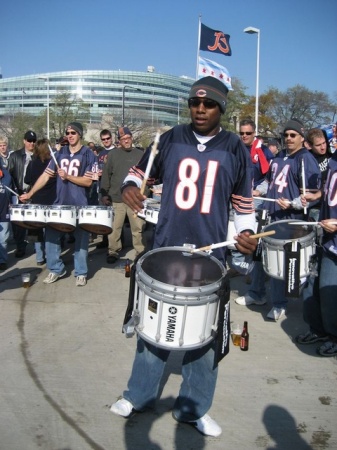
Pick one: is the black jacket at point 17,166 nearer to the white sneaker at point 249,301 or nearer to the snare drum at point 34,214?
the snare drum at point 34,214

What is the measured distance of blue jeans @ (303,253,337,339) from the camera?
4285mm

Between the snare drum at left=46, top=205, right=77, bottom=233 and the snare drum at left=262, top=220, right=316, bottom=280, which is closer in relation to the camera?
the snare drum at left=262, top=220, right=316, bottom=280

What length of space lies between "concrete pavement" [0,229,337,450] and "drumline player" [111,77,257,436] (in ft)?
0.69

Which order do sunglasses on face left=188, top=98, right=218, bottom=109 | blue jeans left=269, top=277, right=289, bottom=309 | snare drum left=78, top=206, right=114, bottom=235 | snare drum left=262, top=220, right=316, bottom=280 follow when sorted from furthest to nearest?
snare drum left=78, top=206, right=114, bottom=235, blue jeans left=269, top=277, right=289, bottom=309, snare drum left=262, top=220, right=316, bottom=280, sunglasses on face left=188, top=98, right=218, bottom=109

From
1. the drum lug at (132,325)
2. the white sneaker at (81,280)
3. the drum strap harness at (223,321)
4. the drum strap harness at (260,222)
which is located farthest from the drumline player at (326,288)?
the white sneaker at (81,280)

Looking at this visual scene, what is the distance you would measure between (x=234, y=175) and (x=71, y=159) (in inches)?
159

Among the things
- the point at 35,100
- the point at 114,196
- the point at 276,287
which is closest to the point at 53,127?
the point at 114,196

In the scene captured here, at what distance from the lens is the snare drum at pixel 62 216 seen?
20.1 ft

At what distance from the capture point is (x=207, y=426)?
123 inches

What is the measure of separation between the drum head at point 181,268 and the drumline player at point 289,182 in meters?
2.59

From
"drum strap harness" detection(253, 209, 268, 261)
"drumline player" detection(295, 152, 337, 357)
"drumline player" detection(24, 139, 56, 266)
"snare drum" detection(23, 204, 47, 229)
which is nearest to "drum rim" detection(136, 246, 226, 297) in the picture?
"drumline player" detection(295, 152, 337, 357)

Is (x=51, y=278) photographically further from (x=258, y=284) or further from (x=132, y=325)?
(x=132, y=325)

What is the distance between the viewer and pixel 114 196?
849 centimetres

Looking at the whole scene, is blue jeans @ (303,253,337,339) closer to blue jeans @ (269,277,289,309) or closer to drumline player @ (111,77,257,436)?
blue jeans @ (269,277,289,309)
